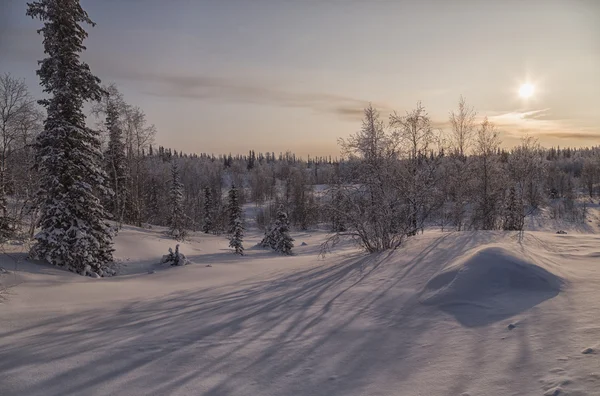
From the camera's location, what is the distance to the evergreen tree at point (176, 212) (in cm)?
3067

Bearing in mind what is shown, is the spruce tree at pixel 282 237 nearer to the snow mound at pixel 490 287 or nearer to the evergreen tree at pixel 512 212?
the evergreen tree at pixel 512 212

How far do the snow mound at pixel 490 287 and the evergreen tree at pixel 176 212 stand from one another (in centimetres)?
2610

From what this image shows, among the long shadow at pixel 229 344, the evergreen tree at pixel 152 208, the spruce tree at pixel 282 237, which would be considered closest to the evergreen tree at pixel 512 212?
the spruce tree at pixel 282 237

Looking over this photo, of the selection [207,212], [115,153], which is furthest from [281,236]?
[207,212]

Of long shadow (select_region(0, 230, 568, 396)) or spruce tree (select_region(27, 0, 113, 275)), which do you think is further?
spruce tree (select_region(27, 0, 113, 275))

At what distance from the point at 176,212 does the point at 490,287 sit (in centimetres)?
2974

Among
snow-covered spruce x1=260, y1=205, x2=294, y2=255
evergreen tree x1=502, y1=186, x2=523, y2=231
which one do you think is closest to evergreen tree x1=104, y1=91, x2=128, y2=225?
snow-covered spruce x1=260, y1=205, x2=294, y2=255

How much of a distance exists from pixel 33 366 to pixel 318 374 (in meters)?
4.48

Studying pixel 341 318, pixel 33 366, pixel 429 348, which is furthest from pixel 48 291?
pixel 429 348

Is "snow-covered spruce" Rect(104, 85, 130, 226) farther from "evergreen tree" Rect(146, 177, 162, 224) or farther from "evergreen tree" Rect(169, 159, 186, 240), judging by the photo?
"evergreen tree" Rect(146, 177, 162, 224)

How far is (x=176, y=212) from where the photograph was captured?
107 ft

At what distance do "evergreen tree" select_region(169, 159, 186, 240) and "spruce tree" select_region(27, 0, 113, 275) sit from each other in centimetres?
1660

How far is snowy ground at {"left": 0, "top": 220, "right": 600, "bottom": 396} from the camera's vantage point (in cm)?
472

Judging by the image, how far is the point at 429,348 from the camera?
214 inches
